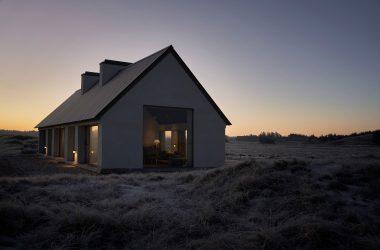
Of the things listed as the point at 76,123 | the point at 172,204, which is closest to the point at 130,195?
the point at 172,204

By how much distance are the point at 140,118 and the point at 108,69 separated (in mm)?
7394

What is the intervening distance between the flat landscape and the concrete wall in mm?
5988

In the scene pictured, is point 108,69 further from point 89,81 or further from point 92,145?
point 92,145

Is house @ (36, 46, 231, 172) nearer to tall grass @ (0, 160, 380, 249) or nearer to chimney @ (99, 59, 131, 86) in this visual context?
chimney @ (99, 59, 131, 86)

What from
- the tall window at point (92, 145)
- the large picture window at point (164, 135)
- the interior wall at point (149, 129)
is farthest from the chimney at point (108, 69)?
the interior wall at point (149, 129)

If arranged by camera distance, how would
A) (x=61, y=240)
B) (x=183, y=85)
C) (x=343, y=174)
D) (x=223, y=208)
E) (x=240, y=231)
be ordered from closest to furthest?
(x=61, y=240) → (x=240, y=231) → (x=223, y=208) → (x=343, y=174) → (x=183, y=85)

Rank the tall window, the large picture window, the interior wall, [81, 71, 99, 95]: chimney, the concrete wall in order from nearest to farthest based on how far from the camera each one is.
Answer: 1. the concrete wall
2. the tall window
3. the large picture window
4. the interior wall
5. [81, 71, 99, 95]: chimney

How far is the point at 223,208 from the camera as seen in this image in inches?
312

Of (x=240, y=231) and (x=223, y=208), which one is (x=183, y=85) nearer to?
Answer: (x=223, y=208)

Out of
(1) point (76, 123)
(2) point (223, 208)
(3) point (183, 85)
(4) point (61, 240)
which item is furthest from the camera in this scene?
(1) point (76, 123)

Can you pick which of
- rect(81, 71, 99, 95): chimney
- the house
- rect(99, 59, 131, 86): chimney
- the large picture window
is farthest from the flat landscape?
rect(81, 71, 99, 95): chimney

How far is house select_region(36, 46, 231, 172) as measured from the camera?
1680 cm

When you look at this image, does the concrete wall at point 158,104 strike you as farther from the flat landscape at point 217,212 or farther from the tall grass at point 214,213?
the tall grass at point 214,213

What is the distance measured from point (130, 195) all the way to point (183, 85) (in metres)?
10.6
